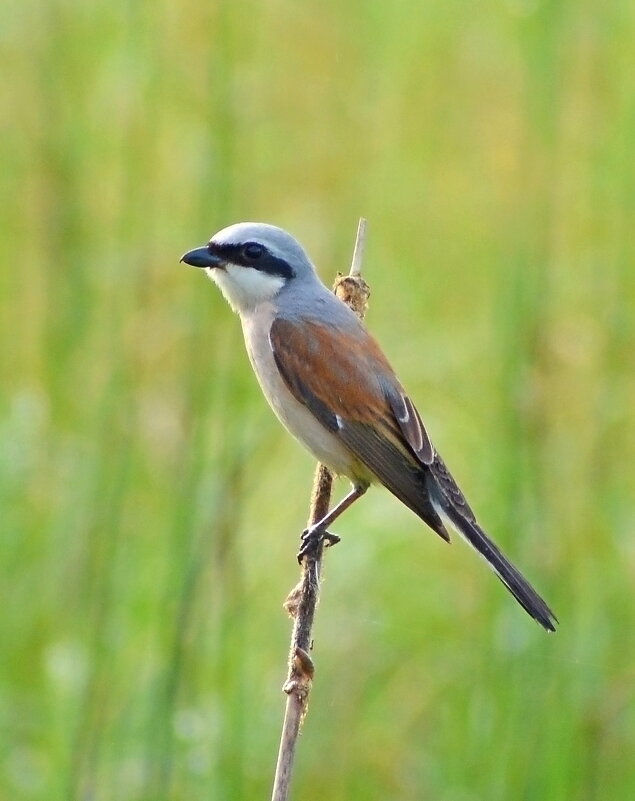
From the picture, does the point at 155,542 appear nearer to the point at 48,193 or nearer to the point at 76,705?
the point at 76,705

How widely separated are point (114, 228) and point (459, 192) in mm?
1475

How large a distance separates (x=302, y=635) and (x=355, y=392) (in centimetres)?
103

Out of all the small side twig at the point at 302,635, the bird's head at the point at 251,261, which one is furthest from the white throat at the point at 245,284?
the small side twig at the point at 302,635

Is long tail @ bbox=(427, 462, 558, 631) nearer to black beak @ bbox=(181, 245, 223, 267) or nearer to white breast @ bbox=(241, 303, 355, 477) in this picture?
white breast @ bbox=(241, 303, 355, 477)

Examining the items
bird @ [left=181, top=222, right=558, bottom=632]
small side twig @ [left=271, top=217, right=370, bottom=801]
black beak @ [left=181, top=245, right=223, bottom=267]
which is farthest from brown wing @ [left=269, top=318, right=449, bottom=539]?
black beak @ [left=181, top=245, right=223, bottom=267]

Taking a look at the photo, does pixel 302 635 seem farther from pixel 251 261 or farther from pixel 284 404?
pixel 251 261

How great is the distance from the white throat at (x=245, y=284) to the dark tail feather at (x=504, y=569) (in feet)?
2.55

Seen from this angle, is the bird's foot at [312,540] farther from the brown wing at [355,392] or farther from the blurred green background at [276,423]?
the brown wing at [355,392]

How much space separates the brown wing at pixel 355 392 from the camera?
3.47 m

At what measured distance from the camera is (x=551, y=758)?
3.00m

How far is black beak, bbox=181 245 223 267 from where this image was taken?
3.52 meters

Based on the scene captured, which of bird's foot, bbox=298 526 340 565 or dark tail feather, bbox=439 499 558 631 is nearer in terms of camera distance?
dark tail feather, bbox=439 499 558 631

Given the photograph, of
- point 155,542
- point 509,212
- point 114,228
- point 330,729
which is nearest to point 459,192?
point 509,212

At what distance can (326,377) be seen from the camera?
3545mm
